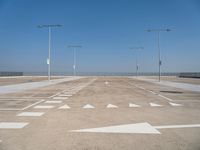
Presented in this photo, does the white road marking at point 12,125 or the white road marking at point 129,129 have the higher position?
the white road marking at point 12,125

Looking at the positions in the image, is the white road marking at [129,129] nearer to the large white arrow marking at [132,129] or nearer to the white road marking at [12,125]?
the large white arrow marking at [132,129]

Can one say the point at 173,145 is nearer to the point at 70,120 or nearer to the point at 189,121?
the point at 189,121

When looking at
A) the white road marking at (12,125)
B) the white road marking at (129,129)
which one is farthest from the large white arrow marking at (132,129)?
the white road marking at (12,125)

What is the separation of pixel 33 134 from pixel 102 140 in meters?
2.01

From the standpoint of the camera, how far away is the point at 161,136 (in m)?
5.98

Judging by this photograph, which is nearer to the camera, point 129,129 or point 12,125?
point 129,129

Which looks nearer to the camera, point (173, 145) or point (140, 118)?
point (173, 145)

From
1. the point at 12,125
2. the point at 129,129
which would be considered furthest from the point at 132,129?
the point at 12,125

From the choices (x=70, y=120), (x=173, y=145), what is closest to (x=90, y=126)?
(x=70, y=120)

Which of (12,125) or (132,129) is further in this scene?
(12,125)

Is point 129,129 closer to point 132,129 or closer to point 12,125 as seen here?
point 132,129

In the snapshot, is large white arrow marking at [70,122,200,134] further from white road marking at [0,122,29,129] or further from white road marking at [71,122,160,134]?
white road marking at [0,122,29,129]

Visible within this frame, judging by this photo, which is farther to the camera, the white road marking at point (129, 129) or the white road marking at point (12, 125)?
the white road marking at point (12, 125)

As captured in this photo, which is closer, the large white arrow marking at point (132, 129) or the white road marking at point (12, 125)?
the large white arrow marking at point (132, 129)
